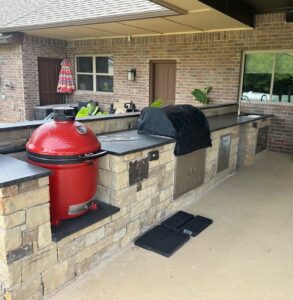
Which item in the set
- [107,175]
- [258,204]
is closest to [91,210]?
[107,175]

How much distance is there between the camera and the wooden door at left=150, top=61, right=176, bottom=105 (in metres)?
8.45

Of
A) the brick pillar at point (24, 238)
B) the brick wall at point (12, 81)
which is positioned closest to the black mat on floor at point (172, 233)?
the brick pillar at point (24, 238)

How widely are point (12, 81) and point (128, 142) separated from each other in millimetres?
7891

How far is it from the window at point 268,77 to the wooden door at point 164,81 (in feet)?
6.47

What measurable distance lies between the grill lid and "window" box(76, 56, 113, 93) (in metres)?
7.44

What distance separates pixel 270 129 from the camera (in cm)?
697

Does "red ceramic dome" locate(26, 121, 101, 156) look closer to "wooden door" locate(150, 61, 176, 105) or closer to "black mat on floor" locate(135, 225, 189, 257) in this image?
"black mat on floor" locate(135, 225, 189, 257)

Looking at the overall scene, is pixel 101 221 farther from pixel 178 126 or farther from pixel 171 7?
pixel 171 7

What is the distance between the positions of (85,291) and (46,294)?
272 mm

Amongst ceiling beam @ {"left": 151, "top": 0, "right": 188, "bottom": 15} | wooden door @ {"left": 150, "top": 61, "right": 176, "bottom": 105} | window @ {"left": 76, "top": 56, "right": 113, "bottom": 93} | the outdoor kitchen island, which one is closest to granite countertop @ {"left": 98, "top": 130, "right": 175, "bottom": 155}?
the outdoor kitchen island

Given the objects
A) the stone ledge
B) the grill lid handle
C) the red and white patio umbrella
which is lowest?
the stone ledge

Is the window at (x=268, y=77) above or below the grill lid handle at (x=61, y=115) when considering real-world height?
above

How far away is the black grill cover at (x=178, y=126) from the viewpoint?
346cm

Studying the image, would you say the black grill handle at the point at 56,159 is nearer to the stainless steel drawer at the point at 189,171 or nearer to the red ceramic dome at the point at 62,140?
the red ceramic dome at the point at 62,140
